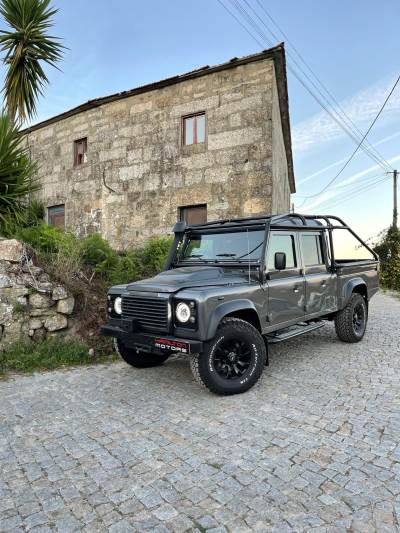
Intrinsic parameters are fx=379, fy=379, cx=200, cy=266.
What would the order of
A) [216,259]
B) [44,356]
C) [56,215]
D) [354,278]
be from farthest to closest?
[56,215] < [354,278] < [44,356] < [216,259]

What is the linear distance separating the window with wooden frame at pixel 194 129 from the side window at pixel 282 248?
707 centimetres

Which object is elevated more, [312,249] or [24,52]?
[24,52]

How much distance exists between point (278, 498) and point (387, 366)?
351cm

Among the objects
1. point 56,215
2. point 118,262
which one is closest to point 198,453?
point 118,262

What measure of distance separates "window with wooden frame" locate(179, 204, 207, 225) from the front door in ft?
20.6

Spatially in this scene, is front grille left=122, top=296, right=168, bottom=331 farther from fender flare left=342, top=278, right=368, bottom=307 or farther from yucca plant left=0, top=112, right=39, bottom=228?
yucca plant left=0, top=112, right=39, bottom=228

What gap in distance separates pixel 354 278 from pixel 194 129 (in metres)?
7.37

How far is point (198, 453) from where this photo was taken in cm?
296

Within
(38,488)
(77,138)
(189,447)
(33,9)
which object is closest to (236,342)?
(189,447)

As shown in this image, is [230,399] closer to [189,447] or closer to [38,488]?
[189,447]

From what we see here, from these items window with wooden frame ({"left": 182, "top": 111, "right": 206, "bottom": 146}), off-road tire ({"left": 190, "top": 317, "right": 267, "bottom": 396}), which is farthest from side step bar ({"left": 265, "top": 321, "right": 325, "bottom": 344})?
window with wooden frame ({"left": 182, "top": 111, "right": 206, "bottom": 146})

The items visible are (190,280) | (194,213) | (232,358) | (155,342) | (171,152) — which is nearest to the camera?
(155,342)

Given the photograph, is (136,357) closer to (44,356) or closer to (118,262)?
(44,356)

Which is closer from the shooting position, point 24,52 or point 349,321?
point 349,321
